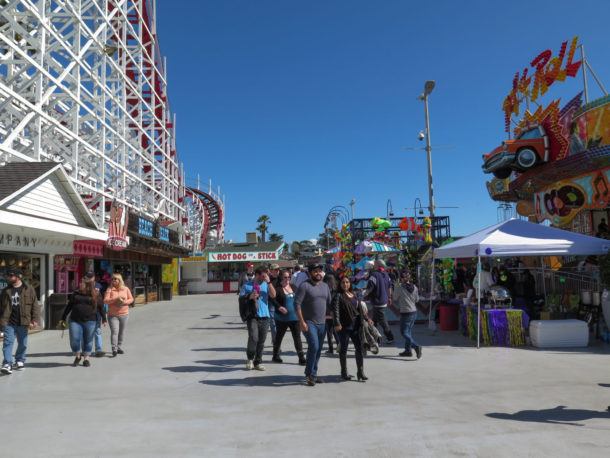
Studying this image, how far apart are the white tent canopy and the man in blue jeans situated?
14.1ft

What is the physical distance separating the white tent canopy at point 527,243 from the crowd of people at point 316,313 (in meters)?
2.05

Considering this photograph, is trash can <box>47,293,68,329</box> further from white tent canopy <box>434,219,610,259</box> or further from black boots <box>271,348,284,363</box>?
white tent canopy <box>434,219,610,259</box>

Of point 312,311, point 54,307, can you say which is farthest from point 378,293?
point 54,307

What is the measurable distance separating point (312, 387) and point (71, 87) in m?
15.6

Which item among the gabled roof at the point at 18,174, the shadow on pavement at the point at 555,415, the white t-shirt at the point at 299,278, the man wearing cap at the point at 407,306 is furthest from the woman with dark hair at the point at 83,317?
the shadow on pavement at the point at 555,415

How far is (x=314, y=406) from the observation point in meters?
5.32

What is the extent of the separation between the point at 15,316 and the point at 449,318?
9548 mm

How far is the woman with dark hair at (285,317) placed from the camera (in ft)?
25.3

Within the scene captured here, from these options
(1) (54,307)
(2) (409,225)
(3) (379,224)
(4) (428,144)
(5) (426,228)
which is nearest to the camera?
(1) (54,307)

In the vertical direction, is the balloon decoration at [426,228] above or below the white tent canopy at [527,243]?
above

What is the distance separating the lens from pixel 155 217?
2772 centimetres

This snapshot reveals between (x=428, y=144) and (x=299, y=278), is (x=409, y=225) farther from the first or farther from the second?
(x=299, y=278)

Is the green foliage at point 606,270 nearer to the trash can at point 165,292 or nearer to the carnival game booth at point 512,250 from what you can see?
the carnival game booth at point 512,250

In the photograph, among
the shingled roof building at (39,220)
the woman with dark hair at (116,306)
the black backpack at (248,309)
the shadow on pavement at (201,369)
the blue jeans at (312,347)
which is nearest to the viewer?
the blue jeans at (312,347)
